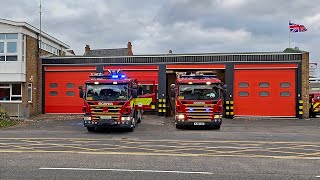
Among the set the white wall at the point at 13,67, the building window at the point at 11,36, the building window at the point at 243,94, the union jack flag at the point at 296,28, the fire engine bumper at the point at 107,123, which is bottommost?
the fire engine bumper at the point at 107,123

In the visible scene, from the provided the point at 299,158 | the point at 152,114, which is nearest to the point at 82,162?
the point at 299,158

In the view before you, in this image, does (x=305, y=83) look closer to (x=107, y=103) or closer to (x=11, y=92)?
(x=107, y=103)

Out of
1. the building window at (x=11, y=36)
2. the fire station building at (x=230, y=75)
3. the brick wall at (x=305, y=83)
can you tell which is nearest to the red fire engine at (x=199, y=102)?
the fire station building at (x=230, y=75)

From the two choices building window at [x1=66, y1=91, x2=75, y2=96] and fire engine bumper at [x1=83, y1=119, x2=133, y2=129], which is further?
building window at [x1=66, y1=91, x2=75, y2=96]

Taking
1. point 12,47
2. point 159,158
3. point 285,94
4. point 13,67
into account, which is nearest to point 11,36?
point 12,47

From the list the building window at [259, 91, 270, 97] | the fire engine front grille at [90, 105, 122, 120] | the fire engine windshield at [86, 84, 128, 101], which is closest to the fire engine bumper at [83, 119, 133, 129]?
the fire engine front grille at [90, 105, 122, 120]

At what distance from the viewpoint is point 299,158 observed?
10453mm

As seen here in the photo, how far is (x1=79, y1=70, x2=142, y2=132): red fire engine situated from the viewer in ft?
56.3

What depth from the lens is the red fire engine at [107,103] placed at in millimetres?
17172

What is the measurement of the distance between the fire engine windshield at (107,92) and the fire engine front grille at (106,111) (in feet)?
1.27

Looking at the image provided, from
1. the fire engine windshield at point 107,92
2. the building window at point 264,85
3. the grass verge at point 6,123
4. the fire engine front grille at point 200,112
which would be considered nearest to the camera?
the fire engine windshield at point 107,92

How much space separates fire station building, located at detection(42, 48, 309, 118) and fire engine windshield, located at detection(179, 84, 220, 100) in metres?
8.77

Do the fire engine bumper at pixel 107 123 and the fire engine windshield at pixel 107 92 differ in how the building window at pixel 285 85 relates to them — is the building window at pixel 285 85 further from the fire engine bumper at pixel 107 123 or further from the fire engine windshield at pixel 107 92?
the fire engine bumper at pixel 107 123

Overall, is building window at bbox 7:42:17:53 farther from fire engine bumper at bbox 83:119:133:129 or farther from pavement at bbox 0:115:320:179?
pavement at bbox 0:115:320:179
